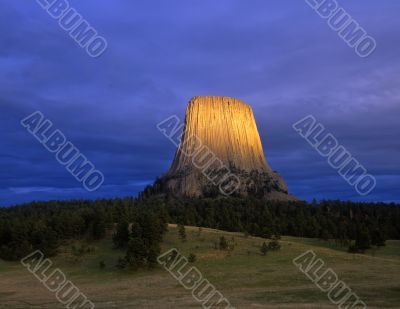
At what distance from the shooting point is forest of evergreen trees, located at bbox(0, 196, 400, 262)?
28.7m

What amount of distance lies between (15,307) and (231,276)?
9.67 metres

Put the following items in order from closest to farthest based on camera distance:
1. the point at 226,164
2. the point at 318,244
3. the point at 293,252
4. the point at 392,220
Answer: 1. the point at 293,252
2. the point at 318,244
3. the point at 392,220
4. the point at 226,164

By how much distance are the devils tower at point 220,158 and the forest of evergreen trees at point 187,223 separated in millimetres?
8392

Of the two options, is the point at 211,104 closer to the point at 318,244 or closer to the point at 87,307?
the point at 318,244

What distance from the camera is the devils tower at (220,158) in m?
61.4

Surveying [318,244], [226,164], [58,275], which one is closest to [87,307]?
[58,275]

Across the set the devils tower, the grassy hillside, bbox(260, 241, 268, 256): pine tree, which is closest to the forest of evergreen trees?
the grassy hillside

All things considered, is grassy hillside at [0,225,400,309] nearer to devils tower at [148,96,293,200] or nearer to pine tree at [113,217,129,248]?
pine tree at [113,217,129,248]

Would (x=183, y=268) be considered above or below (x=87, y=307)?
above

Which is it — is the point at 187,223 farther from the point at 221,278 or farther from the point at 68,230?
the point at 221,278

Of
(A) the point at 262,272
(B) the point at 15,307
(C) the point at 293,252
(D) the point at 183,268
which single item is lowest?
(B) the point at 15,307

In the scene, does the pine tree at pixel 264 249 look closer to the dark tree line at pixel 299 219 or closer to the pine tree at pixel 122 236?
the dark tree line at pixel 299 219

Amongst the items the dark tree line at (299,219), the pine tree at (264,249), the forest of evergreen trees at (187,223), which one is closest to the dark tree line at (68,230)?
the forest of evergreen trees at (187,223)

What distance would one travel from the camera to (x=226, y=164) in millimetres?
64562
